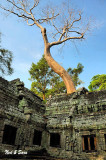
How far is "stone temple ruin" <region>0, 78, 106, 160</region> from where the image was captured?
28.5 feet

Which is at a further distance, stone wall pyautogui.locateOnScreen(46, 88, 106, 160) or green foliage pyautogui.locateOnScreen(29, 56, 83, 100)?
green foliage pyautogui.locateOnScreen(29, 56, 83, 100)

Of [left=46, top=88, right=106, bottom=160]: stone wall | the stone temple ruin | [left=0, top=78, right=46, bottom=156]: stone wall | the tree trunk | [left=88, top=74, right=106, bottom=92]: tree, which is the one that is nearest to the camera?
[left=0, top=78, right=46, bottom=156]: stone wall

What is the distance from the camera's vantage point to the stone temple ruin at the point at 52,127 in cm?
869

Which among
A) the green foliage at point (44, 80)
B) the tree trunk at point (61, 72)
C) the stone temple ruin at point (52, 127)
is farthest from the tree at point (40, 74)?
the stone temple ruin at point (52, 127)

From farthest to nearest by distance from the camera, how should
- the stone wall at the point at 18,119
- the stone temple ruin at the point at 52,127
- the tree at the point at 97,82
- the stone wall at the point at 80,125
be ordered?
the tree at the point at 97,82 → the stone wall at the point at 80,125 → the stone temple ruin at the point at 52,127 → the stone wall at the point at 18,119

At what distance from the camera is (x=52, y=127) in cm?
1127

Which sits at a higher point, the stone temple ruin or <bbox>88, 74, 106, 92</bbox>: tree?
<bbox>88, 74, 106, 92</bbox>: tree

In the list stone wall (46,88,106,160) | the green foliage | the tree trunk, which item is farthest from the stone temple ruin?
the green foliage

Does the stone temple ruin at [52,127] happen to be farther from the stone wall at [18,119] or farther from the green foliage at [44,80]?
the green foliage at [44,80]

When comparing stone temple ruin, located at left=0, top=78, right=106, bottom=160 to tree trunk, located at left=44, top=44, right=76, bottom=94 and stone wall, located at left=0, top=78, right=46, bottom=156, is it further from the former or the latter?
tree trunk, located at left=44, top=44, right=76, bottom=94

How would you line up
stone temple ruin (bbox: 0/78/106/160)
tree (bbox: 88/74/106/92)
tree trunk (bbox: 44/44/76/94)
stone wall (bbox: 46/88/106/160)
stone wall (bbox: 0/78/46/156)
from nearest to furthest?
1. stone wall (bbox: 0/78/46/156)
2. stone temple ruin (bbox: 0/78/106/160)
3. stone wall (bbox: 46/88/106/160)
4. tree trunk (bbox: 44/44/76/94)
5. tree (bbox: 88/74/106/92)

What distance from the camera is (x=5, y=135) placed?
8391mm

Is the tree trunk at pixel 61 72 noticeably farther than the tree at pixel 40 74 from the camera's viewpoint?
No

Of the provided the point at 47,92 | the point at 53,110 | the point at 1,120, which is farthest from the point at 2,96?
the point at 47,92
